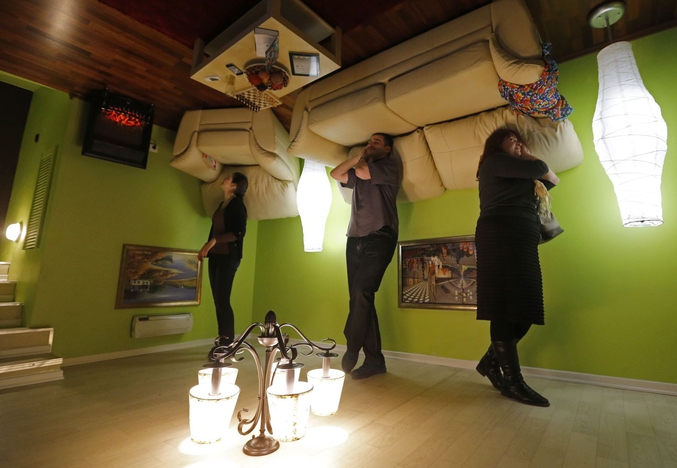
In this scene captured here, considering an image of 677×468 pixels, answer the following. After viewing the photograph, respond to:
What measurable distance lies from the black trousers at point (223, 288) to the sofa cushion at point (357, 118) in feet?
4.16

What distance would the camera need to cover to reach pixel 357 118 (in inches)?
88.0

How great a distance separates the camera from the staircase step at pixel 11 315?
2350 mm

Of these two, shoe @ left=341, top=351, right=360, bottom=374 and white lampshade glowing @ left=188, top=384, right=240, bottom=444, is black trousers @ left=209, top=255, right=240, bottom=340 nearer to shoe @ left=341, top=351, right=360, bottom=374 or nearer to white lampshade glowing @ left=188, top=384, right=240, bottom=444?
shoe @ left=341, top=351, right=360, bottom=374

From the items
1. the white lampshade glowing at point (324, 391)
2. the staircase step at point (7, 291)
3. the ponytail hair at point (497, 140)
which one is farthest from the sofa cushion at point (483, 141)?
the staircase step at point (7, 291)

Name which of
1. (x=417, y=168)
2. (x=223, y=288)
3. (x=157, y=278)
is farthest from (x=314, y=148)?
(x=157, y=278)

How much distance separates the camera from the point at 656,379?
1766 millimetres

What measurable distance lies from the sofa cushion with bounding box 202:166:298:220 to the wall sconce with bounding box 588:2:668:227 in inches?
95.6

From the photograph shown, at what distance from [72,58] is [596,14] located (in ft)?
11.0

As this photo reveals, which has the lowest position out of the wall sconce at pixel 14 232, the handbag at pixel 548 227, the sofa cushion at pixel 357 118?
the handbag at pixel 548 227

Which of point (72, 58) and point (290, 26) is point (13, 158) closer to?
point (72, 58)

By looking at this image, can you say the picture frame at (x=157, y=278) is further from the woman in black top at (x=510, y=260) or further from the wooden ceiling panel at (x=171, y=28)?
the woman in black top at (x=510, y=260)

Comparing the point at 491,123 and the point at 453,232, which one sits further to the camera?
the point at 453,232

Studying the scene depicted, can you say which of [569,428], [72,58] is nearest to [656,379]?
[569,428]

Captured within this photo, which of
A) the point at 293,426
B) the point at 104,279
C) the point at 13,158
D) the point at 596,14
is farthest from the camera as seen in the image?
the point at 13,158
